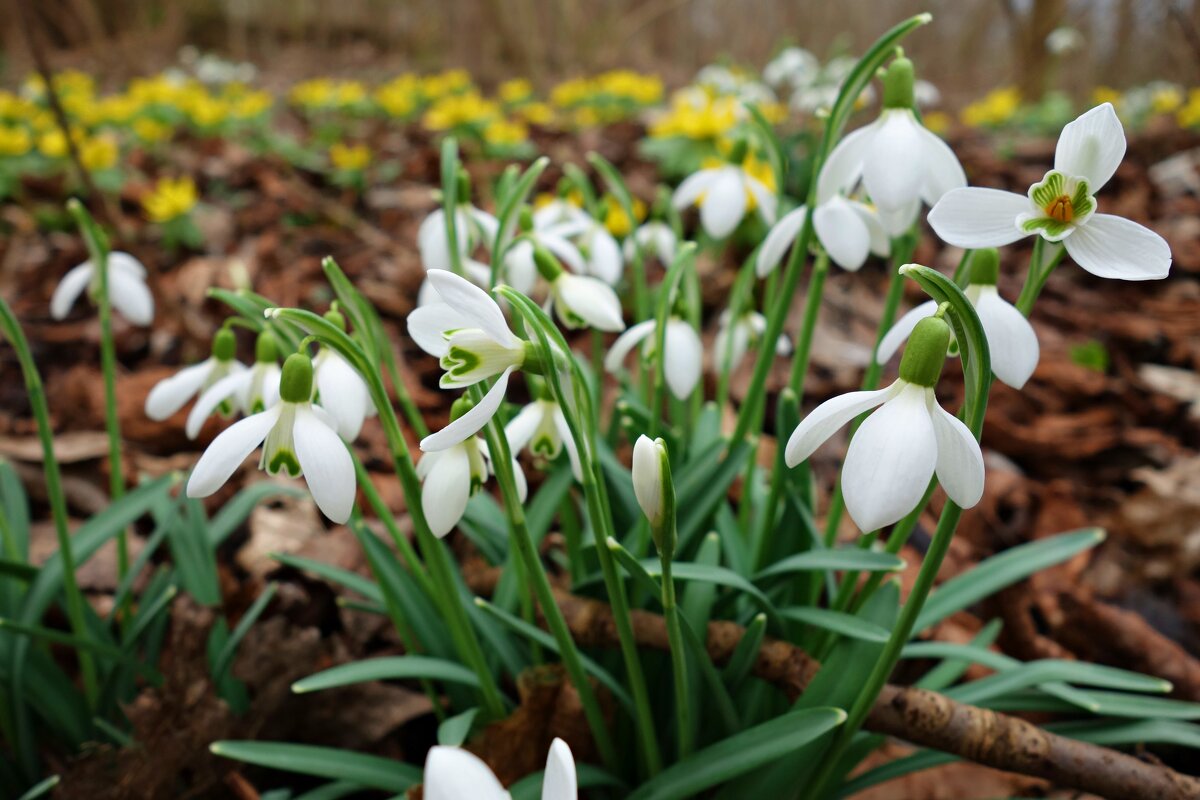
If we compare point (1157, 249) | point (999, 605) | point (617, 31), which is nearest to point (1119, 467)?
point (999, 605)

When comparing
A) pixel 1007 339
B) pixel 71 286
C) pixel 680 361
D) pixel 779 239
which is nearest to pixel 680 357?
pixel 680 361

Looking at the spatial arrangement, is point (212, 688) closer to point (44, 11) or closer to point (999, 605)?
point (999, 605)

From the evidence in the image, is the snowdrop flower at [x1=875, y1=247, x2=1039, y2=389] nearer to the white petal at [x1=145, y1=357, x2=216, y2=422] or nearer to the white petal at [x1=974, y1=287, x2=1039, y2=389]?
the white petal at [x1=974, y1=287, x2=1039, y2=389]

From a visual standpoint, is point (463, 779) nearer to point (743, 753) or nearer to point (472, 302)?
point (472, 302)

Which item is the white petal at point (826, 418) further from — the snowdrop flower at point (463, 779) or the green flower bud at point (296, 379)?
the green flower bud at point (296, 379)

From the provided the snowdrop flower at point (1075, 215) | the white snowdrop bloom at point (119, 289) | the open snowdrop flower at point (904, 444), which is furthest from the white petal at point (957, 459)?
the white snowdrop bloom at point (119, 289)
